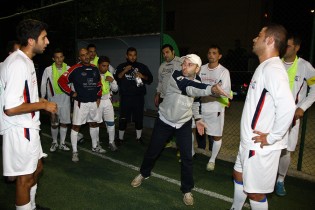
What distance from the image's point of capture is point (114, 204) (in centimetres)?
418

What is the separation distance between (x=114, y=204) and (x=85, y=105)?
243 centimetres

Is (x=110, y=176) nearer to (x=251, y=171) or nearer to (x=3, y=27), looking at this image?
(x=251, y=171)

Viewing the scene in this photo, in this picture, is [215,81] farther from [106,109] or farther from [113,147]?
[113,147]

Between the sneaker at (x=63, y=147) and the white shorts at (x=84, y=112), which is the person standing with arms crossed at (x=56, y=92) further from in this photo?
the white shorts at (x=84, y=112)

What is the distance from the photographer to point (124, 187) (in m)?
4.76

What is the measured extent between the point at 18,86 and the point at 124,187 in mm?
2573

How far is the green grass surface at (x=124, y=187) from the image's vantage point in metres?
4.23

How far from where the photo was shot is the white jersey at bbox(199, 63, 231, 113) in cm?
548

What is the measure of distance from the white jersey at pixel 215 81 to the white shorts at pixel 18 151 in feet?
11.3

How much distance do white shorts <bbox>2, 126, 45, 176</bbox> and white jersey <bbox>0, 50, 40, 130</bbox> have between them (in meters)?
0.08

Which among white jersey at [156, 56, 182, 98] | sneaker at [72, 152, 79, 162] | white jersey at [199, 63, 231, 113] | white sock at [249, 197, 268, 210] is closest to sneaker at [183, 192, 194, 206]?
white sock at [249, 197, 268, 210]

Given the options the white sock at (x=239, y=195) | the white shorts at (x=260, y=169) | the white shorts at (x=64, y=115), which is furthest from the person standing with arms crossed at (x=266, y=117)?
the white shorts at (x=64, y=115)

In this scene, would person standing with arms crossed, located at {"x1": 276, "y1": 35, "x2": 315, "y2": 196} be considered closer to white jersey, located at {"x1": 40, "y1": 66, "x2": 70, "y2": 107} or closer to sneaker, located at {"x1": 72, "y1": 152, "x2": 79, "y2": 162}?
sneaker, located at {"x1": 72, "y1": 152, "x2": 79, "y2": 162}

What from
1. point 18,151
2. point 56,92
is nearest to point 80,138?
point 56,92
